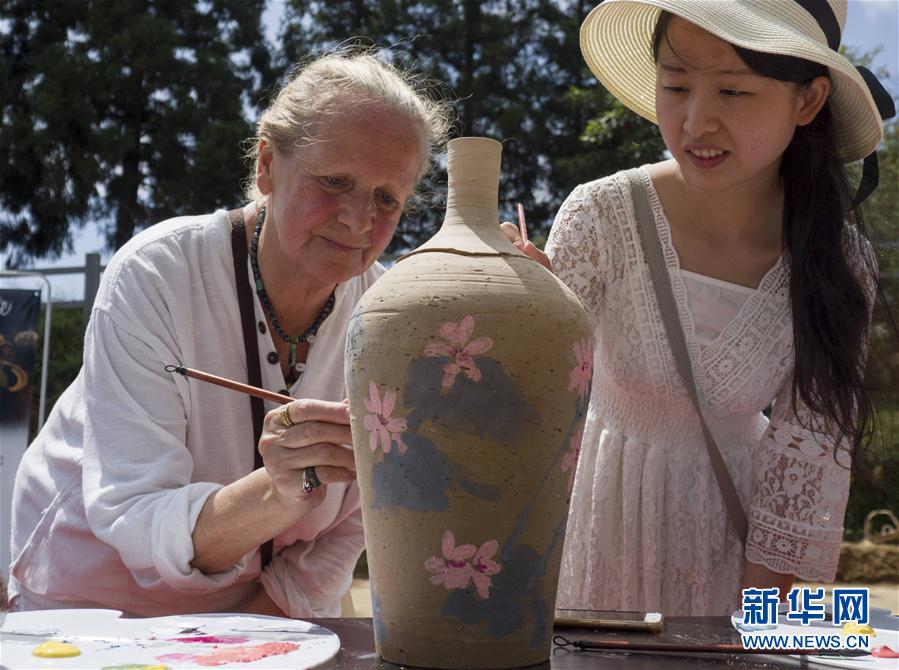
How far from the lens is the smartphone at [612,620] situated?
1299 mm

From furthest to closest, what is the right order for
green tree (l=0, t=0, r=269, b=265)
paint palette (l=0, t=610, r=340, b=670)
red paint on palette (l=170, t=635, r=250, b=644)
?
green tree (l=0, t=0, r=269, b=265), red paint on palette (l=170, t=635, r=250, b=644), paint palette (l=0, t=610, r=340, b=670)

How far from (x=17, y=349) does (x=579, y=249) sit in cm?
329

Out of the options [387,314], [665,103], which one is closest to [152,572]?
[387,314]

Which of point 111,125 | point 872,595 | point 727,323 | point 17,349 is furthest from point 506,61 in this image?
point 727,323

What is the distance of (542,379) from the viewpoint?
113 centimetres

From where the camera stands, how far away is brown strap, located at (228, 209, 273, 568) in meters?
1.90

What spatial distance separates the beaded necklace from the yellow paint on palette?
35.8 inches

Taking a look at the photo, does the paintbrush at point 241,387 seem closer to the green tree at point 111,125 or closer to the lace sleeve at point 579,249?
the lace sleeve at point 579,249

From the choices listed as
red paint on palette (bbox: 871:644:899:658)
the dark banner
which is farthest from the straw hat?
the dark banner

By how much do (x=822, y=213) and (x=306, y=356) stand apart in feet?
3.31

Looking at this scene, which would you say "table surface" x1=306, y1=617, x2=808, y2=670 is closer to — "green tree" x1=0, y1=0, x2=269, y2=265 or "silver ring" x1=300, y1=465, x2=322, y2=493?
"silver ring" x1=300, y1=465, x2=322, y2=493

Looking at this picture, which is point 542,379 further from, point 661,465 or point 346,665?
point 661,465

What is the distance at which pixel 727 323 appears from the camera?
199cm

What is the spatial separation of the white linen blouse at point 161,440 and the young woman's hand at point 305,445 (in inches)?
6.2
